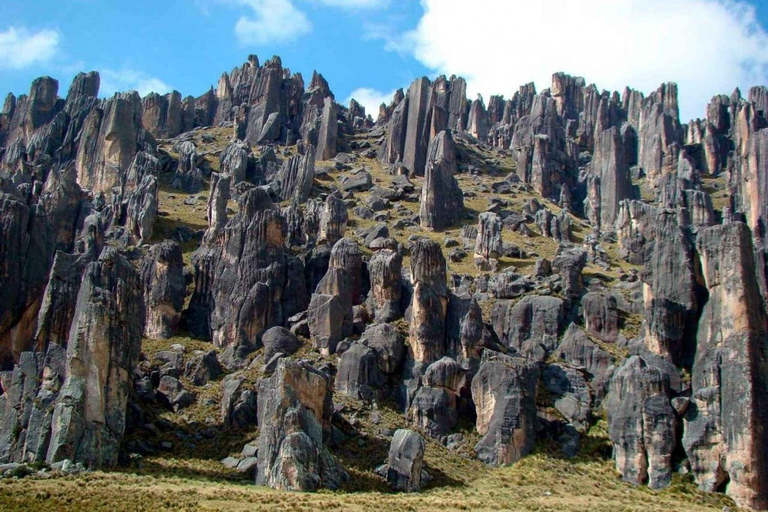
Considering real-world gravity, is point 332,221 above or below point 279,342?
above

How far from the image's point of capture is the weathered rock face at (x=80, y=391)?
57531 mm

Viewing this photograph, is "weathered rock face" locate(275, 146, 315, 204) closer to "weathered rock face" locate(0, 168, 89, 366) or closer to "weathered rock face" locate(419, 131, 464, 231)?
"weathered rock face" locate(419, 131, 464, 231)

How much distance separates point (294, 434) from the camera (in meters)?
58.7

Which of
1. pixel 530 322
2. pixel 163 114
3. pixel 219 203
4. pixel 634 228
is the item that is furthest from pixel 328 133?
pixel 530 322

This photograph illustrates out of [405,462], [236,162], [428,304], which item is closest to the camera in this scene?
[405,462]

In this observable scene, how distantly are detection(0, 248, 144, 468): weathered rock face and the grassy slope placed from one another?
3106 mm

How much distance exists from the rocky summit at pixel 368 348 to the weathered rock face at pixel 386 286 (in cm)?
27

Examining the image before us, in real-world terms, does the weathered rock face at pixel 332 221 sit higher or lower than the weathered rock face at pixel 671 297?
higher

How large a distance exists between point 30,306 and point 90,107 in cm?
7991

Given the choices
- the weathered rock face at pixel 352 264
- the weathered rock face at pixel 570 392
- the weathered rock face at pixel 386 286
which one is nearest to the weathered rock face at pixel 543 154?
the weathered rock face at pixel 352 264

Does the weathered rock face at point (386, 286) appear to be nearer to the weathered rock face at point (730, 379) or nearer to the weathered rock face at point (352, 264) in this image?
the weathered rock face at point (352, 264)

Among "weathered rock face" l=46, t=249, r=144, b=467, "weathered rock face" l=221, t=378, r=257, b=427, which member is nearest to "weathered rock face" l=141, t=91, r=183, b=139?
"weathered rock face" l=221, t=378, r=257, b=427

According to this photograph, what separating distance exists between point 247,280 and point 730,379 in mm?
43253

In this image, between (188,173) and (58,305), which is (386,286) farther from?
(188,173)
